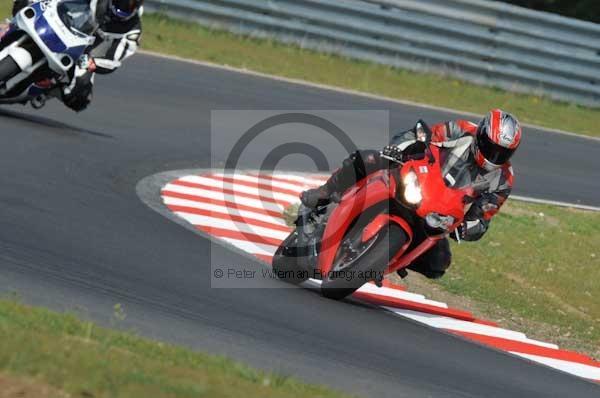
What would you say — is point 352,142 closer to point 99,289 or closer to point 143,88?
point 143,88

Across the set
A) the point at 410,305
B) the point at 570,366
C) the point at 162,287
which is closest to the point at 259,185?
the point at 410,305

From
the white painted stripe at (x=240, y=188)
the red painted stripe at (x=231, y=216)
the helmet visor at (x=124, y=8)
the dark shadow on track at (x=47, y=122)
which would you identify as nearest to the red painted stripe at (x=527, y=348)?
the red painted stripe at (x=231, y=216)

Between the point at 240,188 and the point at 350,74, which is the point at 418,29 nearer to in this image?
the point at 350,74

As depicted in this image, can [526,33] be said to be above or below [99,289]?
above

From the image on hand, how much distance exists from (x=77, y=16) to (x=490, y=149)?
4.79 m

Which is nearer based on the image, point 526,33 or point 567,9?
point 526,33

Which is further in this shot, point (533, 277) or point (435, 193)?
point (533, 277)

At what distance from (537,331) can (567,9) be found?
20.1m

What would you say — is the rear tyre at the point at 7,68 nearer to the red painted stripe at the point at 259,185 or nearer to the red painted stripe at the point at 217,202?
the red painted stripe at the point at 217,202

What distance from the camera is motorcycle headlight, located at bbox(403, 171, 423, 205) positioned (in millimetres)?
8266

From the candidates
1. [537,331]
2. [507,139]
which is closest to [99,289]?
[507,139]

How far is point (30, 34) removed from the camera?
11.4 m

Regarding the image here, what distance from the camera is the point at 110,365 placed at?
5012 mm

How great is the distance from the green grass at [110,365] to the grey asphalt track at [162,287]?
1.90ft
